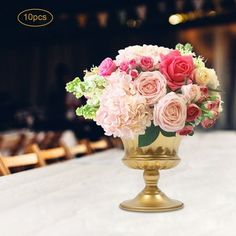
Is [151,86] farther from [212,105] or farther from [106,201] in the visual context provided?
[106,201]

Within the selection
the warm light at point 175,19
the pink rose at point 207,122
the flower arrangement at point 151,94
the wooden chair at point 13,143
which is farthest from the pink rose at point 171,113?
the warm light at point 175,19

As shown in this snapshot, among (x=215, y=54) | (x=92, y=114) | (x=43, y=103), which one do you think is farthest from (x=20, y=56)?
(x=92, y=114)

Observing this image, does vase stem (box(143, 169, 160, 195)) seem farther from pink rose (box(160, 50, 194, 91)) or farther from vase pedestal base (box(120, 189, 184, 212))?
pink rose (box(160, 50, 194, 91))

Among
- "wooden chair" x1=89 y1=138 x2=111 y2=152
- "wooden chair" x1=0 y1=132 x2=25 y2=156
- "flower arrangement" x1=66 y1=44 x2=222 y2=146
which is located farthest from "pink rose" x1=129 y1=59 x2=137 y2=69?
"wooden chair" x1=0 y1=132 x2=25 y2=156

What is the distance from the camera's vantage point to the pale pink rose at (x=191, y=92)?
1.64 metres

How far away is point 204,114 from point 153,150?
0.17 meters

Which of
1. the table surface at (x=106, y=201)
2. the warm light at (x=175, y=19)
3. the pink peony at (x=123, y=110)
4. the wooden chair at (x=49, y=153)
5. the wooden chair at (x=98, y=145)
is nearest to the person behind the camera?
the table surface at (x=106, y=201)

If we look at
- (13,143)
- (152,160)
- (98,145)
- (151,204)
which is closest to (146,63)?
(152,160)

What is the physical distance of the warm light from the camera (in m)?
10.2

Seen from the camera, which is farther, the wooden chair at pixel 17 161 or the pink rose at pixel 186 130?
the wooden chair at pixel 17 161

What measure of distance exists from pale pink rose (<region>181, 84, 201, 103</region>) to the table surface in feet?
1.01

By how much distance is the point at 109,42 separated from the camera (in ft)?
45.6

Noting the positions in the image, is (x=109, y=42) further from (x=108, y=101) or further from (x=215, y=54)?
(x=108, y=101)

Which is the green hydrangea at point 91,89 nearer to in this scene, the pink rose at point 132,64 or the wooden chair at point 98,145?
the pink rose at point 132,64
